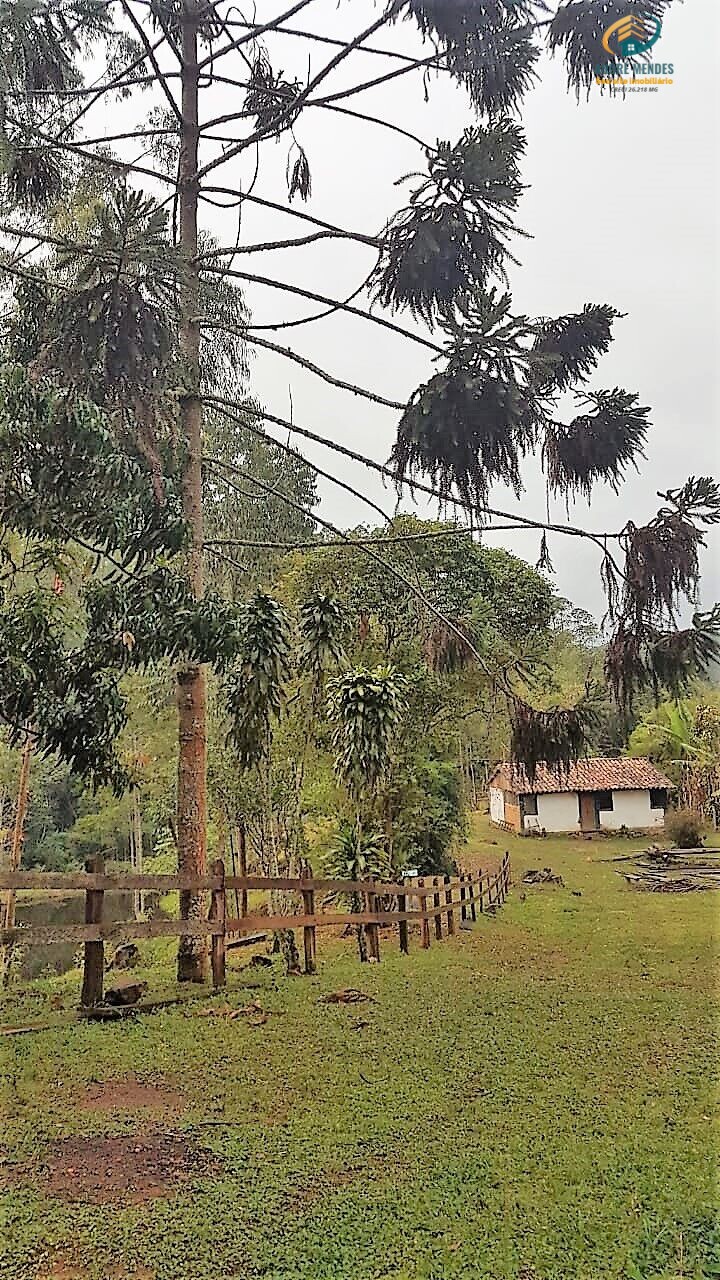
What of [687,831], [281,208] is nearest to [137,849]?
[687,831]

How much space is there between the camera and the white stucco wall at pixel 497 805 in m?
34.7

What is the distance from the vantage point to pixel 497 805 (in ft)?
118

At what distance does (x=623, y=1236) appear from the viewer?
3.42 m

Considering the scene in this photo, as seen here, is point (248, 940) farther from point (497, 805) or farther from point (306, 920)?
point (497, 805)

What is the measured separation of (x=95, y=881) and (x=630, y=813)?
86.9 ft

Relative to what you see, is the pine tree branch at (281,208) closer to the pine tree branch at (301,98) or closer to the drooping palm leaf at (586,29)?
the pine tree branch at (301,98)

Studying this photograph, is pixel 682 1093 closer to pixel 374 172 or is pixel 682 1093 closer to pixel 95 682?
pixel 95 682

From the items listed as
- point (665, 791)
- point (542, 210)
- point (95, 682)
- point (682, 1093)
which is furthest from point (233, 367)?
point (665, 791)

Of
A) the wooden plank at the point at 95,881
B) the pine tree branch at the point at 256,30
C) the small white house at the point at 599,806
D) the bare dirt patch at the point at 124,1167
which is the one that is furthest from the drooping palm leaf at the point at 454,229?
the small white house at the point at 599,806

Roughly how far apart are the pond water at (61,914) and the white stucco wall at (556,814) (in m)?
12.5

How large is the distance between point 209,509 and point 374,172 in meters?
5.87

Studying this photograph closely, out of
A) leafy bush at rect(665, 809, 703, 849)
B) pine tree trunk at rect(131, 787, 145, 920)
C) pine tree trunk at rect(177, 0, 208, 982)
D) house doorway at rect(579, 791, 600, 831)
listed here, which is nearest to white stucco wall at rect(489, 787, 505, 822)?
house doorway at rect(579, 791, 600, 831)

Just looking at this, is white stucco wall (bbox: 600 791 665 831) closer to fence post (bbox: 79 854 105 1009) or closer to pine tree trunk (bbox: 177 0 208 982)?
pine tree trunk (bbox: 177 0 208 982)

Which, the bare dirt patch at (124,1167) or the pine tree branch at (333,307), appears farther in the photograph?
the pine tree branch at (333,307)
